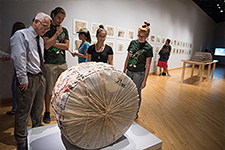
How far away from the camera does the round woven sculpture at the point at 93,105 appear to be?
130 centimetres

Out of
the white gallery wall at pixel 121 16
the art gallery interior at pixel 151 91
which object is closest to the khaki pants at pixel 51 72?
the art gallery interior at pixel 151 91

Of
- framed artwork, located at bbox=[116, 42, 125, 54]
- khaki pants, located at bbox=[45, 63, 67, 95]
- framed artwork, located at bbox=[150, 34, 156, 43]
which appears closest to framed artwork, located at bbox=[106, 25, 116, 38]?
framed artwork, located at bbox=[116, 42, 125, 54]

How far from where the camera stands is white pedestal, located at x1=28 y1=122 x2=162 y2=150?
5.04 feet

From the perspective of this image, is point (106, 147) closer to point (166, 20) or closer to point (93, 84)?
point (93, 84)

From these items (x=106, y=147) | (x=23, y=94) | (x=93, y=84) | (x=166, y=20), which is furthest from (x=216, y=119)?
(x=166, y=20)

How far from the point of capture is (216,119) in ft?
10.4

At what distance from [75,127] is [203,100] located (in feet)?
13.7

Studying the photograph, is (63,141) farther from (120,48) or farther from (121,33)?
(121,33)

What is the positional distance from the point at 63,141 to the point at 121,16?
4.83m

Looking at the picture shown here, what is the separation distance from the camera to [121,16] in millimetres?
5430

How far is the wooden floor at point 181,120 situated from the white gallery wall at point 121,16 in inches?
65.5

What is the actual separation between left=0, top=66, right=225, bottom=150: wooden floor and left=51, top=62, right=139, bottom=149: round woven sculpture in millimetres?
1129

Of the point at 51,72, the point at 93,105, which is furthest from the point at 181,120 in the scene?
the point at 51,72

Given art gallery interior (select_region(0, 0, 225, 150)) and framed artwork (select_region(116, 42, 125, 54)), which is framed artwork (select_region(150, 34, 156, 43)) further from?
framed artwork (select_region(116, 42, 125, 54))
